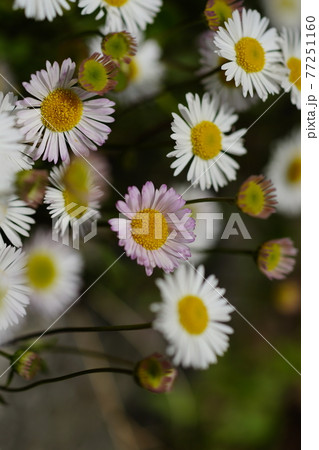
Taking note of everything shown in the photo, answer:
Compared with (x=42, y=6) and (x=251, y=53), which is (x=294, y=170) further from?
(x=42, y=6)

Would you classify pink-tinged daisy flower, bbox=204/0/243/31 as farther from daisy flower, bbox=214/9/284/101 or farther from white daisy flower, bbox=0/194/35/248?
white daisy flower, bbox=0/194/35/248

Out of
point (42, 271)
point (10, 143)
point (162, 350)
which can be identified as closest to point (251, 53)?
point (10, 143)

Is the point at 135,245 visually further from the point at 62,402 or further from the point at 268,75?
the point at 62,402

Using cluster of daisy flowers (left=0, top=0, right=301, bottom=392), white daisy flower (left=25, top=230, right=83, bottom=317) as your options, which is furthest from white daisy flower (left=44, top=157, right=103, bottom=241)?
white daisy flower (left=25, top=230, right=83, bottom=317)

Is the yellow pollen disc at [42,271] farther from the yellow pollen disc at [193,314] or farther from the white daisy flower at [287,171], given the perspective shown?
the white daisy flower at [287,171]

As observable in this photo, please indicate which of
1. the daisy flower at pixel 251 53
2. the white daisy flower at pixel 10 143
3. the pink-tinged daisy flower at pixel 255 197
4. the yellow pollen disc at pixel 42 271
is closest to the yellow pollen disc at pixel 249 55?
the daisy flower at pixel 251 53
